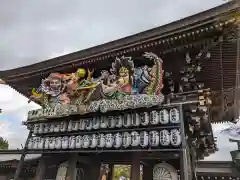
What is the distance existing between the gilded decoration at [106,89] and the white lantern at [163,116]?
1.18 ft

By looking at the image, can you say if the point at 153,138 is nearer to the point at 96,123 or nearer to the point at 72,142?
the point at 96,123

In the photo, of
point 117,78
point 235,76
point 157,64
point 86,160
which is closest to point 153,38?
point 157,64

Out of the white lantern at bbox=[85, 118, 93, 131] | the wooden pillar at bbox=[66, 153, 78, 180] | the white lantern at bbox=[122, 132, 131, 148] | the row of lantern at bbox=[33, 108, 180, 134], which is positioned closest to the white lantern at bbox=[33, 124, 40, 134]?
the row of lantern at bbox=[33, 108, 180, 134]

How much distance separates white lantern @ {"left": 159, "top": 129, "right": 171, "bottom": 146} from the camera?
23.5 feet

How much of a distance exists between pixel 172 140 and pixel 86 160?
478 cm

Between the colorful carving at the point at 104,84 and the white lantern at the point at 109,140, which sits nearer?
the white lantern at the point at 109,140

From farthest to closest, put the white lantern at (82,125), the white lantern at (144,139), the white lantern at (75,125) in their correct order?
1. the white lantern at (75,125)
2. the white lantern at (82,125)
3. the white lantern at (144,139)

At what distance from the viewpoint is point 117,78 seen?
30.0 feet

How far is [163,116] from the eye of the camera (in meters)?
7.70

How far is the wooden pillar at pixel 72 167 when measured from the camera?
30.6 feet

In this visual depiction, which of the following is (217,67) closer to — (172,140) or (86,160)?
(172,140)

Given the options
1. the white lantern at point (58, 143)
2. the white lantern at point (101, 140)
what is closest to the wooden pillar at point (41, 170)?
the white lantern at point (58, 143)

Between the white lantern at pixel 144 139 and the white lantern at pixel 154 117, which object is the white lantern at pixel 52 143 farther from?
the white lantern at pixel 154 117

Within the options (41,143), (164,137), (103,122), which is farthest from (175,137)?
(41,143)
